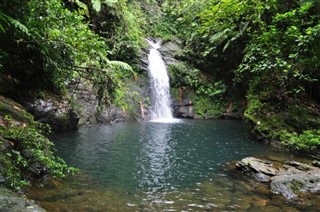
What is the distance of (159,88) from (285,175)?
46.0 ft

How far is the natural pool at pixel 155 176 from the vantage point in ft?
17.9

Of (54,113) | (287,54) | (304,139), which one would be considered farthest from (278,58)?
(54,113)

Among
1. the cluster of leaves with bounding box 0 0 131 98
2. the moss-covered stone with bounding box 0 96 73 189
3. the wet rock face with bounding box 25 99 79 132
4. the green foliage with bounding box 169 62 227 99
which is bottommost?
the moss-covered stone with bounding box 0 96 73 189

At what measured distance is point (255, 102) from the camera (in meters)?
13.3

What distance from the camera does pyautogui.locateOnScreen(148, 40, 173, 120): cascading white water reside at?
19.6 meters

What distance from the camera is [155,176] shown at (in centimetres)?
720

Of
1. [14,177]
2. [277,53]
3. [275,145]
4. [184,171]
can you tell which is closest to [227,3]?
[277,53]

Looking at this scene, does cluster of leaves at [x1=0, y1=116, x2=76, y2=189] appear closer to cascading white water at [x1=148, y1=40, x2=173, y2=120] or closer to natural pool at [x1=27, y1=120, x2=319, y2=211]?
natural pool at [x1=27, y1=120, x2=319, y2=211]

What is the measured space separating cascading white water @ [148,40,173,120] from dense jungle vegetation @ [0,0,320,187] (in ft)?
3.07

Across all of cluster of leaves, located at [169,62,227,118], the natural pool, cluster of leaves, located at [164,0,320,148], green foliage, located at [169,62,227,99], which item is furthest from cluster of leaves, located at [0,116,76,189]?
green foliage, located at [169,62,227,99]

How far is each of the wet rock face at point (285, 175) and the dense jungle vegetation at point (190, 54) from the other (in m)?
2.65

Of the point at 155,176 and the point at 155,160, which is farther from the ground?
the point at 155,160

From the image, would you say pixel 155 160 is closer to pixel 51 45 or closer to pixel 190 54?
pixel 51 45

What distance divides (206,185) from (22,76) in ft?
21.2
